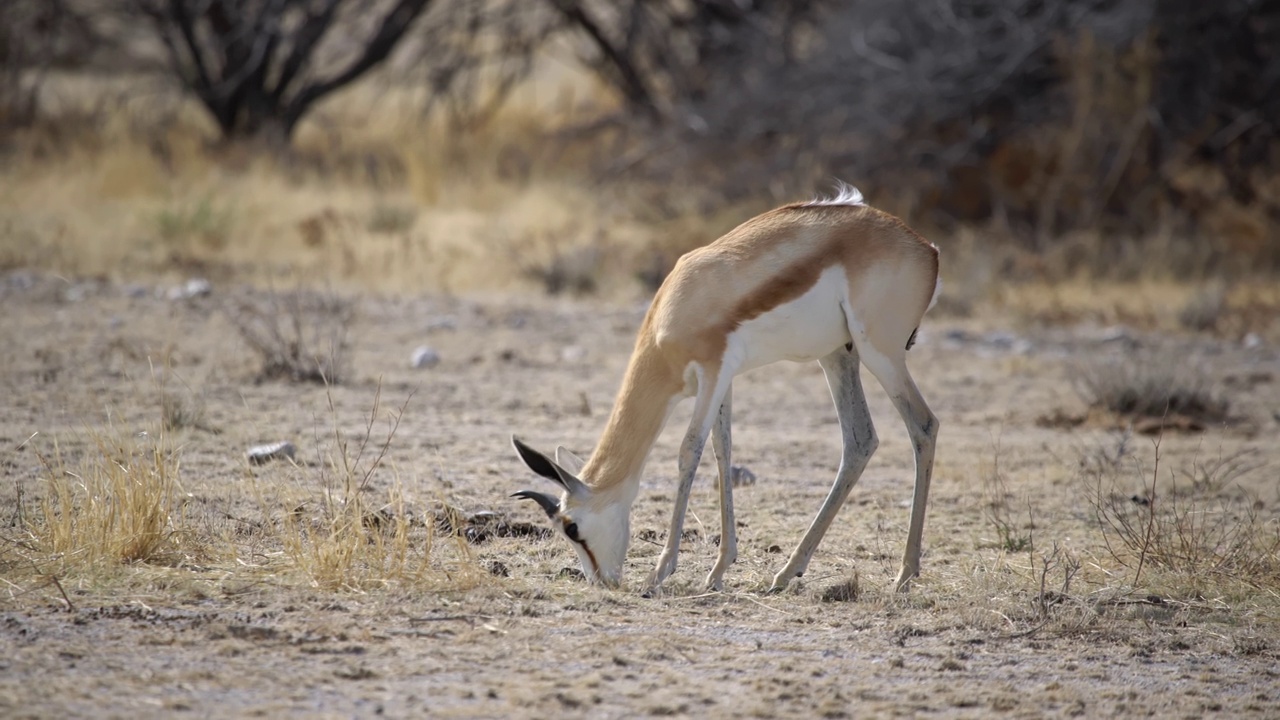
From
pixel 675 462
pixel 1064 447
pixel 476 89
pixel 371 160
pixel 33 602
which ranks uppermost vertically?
pixel 476 89

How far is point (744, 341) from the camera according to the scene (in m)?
4.87

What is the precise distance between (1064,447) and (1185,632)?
3.27 metres

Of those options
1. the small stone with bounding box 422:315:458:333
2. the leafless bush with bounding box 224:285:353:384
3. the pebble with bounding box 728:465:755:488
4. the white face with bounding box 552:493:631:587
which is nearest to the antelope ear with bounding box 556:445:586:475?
the white face with bounding box 552:493:631:587

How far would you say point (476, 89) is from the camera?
20.6 metres

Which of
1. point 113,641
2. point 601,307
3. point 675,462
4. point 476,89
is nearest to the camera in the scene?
point 113,641

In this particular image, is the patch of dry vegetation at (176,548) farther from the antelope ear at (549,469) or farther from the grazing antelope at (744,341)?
the grazing antelope at (744,341)

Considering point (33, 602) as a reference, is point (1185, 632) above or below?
above

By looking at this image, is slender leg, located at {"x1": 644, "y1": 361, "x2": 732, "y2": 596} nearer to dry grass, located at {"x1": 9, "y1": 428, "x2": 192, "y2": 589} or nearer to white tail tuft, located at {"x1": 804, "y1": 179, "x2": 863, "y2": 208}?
white tail tuft, located at {"x1": 804, "y1": 179, "x2": 863, "y2": 208}

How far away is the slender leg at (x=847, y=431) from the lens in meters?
5.20

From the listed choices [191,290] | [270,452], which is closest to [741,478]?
[270,452]

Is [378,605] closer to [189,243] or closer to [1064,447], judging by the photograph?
[1064,447]

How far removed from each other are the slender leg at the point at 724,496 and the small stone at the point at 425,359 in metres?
4.73

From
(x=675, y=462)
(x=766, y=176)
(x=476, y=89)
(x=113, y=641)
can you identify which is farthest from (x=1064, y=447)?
(x=476, y=89)

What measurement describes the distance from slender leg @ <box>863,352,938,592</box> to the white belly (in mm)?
186
